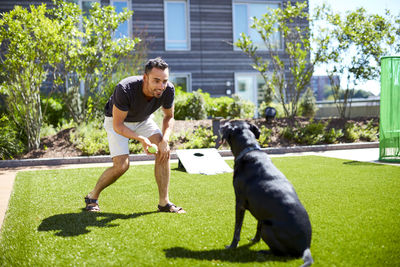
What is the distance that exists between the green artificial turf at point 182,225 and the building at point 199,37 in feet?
36.0

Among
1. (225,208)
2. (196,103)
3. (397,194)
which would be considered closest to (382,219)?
(397,194)

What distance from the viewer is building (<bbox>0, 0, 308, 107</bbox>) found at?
16.1 meters

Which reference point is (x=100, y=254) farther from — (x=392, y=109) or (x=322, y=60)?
(x=322, y=60)

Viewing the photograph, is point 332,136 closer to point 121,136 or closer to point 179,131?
point 179,131

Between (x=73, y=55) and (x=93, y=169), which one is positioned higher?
(x=73, y=55)

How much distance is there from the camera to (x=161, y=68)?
388cm

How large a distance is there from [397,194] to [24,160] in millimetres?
7519

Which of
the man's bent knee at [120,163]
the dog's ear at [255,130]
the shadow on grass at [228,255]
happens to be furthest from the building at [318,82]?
the shadow on grass at [228,255]

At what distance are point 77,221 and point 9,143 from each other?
19.5 feet

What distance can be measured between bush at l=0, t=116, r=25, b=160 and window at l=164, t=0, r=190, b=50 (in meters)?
8.95

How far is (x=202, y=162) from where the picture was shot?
290 inches

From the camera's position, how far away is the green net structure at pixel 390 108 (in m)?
7.92

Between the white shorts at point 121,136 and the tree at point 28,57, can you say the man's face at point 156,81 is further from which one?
the tree at point 28,57

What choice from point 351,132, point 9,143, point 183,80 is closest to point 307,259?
point 9,143
